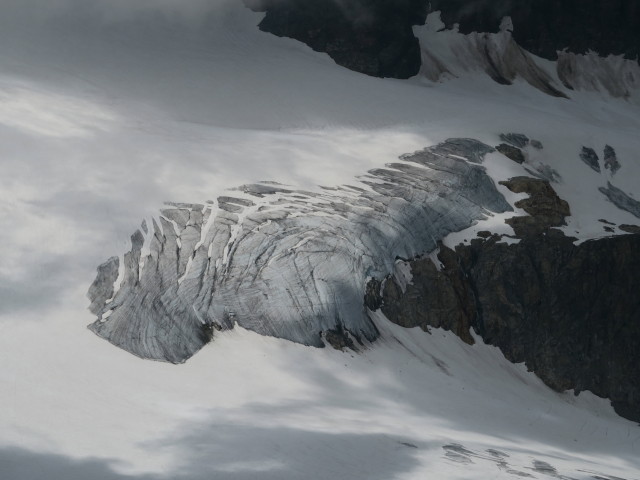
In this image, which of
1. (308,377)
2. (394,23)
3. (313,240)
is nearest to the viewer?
(308,377)

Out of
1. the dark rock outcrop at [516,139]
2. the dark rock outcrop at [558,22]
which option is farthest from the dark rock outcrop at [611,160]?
the dark rock outcrop at [558,22]

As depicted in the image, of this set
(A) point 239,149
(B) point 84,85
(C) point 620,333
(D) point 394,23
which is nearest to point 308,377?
(A) point 239,149

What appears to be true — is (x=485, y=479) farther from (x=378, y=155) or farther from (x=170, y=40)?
(x=170, y=40)

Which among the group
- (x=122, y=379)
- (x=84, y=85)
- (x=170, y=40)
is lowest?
(x=122, y=379)

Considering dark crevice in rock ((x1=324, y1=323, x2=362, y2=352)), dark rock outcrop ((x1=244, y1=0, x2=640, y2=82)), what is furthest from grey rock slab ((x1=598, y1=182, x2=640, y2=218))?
dark rock outcrop ((x1=244, y1=0, x2=640, y2=82))

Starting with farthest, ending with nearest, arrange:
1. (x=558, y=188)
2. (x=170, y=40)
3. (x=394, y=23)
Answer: (x=394, y=23)
(x=170, y=40)
(x=558, y=188)

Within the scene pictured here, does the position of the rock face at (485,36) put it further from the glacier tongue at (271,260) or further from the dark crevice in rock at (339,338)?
the dark crevice in rock at (339,338)

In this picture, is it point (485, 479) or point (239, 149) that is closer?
point (485, 479)
